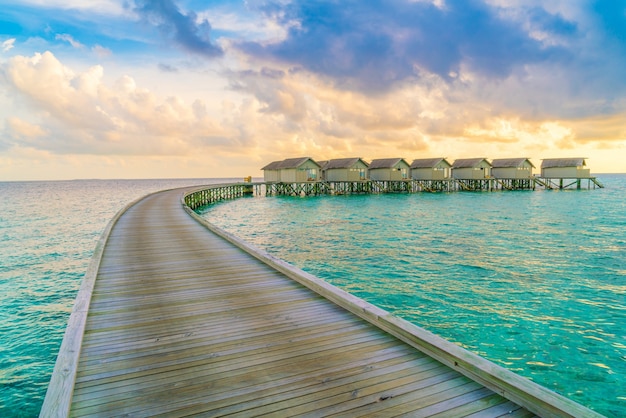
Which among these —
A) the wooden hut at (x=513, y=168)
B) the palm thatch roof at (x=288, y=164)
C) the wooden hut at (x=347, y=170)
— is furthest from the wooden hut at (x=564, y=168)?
the palm thatch roof at (x=288, y=164)

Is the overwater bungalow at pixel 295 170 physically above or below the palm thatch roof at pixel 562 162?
below

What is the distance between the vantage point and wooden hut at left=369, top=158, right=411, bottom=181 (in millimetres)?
61844

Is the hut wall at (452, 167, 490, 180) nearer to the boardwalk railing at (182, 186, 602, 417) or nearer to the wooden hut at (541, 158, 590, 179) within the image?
the wooden hut at (541, 158, 590, 179)

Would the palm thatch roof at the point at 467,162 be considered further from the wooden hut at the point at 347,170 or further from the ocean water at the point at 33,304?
the ocean water at the point at 33,304

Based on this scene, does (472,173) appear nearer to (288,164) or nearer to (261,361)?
(288,164)

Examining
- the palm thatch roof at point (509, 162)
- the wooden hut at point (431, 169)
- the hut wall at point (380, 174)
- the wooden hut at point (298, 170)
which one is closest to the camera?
the wooden hut at point (298, 170)

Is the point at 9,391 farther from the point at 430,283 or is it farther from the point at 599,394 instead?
the point at 430,283

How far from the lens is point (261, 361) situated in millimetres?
4637

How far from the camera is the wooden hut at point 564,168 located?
221ft

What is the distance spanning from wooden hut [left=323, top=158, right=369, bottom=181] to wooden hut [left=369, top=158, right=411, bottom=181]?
96.5 inches

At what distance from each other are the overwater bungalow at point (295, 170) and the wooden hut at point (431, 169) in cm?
1839

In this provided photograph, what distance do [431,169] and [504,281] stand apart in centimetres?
5463

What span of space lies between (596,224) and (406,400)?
97.0 ft

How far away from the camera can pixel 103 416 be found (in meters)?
3.59
